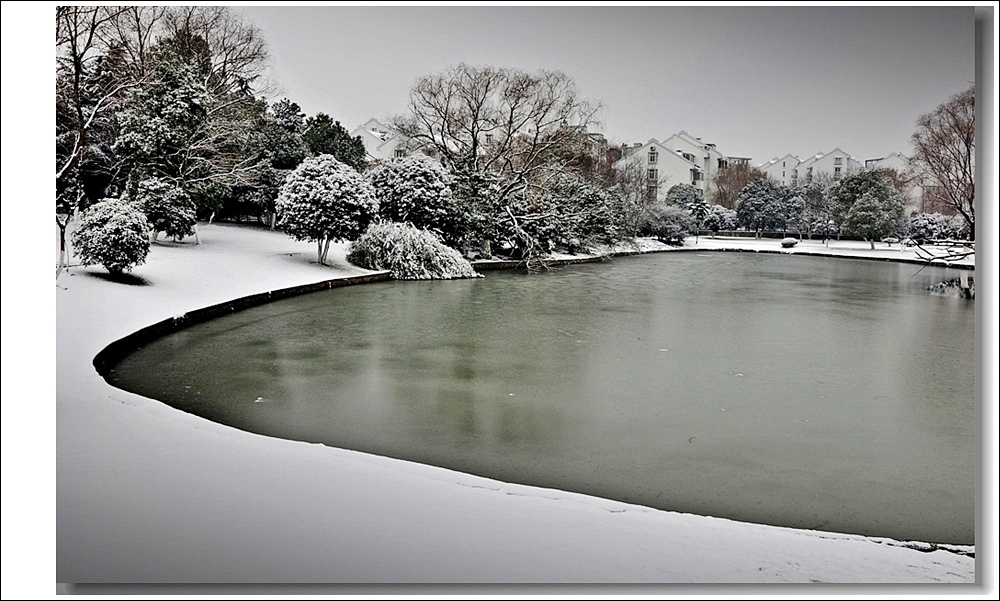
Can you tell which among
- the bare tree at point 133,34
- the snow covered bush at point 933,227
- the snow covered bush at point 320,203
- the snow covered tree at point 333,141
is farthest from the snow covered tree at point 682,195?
the snow covered bush at point 320,203

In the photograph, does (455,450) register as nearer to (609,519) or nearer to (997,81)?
(609,519)

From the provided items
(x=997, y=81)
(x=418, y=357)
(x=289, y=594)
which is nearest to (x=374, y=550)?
(x=289, y=594)

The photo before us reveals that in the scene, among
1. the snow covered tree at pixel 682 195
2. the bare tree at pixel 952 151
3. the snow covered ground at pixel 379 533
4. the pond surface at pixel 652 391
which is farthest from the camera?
the snow covered tree at pixel 682 195

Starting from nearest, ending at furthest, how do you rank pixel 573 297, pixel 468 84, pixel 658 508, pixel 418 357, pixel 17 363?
1. pixel 658 508
2. pixel 17 363
3. pixel 418 357
4. pixel 468 84
5. pixel 573 297

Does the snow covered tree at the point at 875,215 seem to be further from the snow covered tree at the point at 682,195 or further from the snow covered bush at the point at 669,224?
the snow covered bush at the point at 669,224

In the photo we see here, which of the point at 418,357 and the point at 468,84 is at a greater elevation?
the point at 468,84

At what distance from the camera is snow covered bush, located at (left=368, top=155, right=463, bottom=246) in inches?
346

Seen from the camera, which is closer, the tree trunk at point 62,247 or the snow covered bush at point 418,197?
the tree trunk at point 62,247

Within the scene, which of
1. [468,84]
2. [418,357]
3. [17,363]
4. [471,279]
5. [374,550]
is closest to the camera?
[374,550]

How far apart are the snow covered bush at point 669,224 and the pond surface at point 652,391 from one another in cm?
136

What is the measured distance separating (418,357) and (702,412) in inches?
70.5

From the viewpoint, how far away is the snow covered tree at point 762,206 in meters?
4.80

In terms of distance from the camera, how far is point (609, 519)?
6.75ft

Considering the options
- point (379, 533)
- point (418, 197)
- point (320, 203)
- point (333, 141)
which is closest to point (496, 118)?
point (333, 141)
